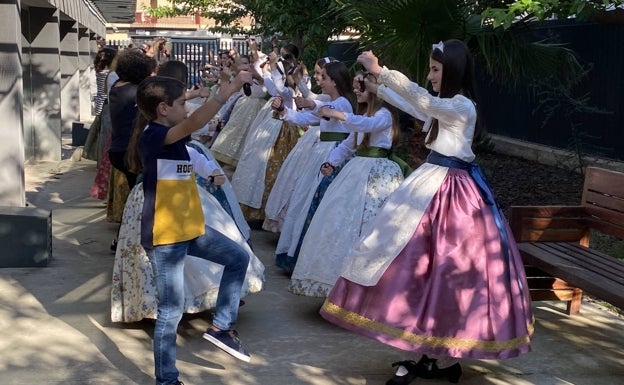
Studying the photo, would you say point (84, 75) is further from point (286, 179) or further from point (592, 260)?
point (592, 260)

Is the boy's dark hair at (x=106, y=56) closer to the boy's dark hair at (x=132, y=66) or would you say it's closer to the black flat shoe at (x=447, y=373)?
the boy's dark hair at (x=132, y=66)

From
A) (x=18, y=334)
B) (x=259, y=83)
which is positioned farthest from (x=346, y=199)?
(x=259, y=83)

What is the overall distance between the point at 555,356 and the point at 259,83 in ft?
17.0

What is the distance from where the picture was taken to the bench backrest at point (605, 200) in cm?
565

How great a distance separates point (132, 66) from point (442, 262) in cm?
361

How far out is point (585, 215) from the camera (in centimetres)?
596

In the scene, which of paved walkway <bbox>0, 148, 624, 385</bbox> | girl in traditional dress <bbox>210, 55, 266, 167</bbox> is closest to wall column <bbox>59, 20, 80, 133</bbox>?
girl in traditional dress <bbox>210, 55, 266, 167</bbox>

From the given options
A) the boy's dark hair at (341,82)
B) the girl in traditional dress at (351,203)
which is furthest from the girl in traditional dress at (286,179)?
the girl in traditional dress at (351,203)

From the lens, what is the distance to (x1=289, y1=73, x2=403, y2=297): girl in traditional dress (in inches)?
226

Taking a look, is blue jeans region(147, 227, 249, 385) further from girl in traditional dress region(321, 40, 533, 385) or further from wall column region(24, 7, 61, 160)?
wall column region(24, 7, 61, 160)

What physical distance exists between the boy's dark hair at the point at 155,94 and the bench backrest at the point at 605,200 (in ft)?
9.30

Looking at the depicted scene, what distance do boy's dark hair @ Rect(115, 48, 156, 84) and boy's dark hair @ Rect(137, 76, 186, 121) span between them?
263cm

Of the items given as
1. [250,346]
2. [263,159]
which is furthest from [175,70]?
[263,159]

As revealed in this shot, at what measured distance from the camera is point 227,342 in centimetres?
486
